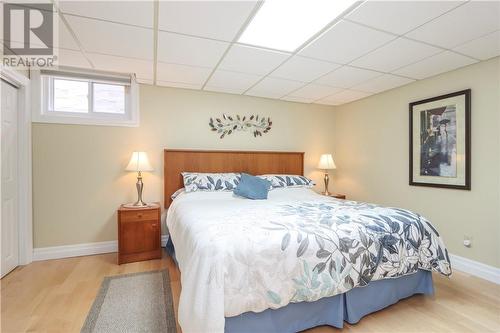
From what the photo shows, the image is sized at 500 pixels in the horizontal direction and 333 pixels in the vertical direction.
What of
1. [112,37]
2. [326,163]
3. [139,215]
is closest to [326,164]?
[326,163]

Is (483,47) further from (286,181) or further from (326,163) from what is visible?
(286,181)

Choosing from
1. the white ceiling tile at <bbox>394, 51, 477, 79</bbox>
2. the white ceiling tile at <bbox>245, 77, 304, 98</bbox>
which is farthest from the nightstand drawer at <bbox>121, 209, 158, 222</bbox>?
the white ceiling tile at <bbox>394, 51, 477, 79</bbox>

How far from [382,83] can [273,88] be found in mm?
1463

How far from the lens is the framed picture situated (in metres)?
2.71

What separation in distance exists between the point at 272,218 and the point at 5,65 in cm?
303

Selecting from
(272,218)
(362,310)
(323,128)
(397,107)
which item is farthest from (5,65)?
(397,107)

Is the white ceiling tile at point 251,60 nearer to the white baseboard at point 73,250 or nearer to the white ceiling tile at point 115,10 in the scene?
the white ceiling tile at point 115,10

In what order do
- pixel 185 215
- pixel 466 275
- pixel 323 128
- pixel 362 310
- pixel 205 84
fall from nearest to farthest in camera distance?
1. pixel 362 310
2. pixel 185 215
3. pixel 466 275
4. pixel 205 84
5. pixel 323 128

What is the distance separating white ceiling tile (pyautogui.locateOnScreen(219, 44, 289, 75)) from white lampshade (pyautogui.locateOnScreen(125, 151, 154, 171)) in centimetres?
149

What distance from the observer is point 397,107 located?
11.4 ft

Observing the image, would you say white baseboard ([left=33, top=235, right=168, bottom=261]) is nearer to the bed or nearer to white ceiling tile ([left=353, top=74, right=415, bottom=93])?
the bed

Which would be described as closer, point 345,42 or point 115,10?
point 115,10

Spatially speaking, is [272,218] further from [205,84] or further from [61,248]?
[61,248]

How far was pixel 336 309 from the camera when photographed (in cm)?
176
